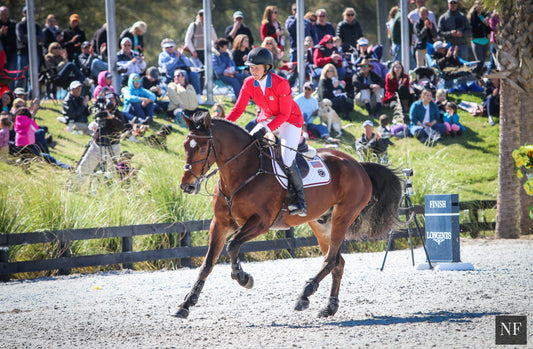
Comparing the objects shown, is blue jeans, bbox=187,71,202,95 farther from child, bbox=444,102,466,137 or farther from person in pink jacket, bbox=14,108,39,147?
child, bbox=444,102,466,137

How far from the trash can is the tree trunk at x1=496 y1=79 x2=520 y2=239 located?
3945mm

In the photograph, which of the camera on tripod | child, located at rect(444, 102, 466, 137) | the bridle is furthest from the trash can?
child, located at rect(444, 102, 466, 137)

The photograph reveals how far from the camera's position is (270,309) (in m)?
7.27

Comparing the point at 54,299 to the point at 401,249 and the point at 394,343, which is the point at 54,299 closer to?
Answer: the point at 394,343

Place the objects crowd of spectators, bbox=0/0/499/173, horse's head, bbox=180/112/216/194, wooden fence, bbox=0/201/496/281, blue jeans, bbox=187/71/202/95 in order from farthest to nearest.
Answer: blue jeans, bbox=187/71/202/95, crowd of spectators, bbox=0/0/499/173, wooden fence, bbox=0/201/496/281, horse's head, bbox=180/112/216/194

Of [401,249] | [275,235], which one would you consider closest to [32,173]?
[275,235]

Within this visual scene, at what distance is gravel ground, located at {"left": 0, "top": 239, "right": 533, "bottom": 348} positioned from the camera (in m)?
5.70

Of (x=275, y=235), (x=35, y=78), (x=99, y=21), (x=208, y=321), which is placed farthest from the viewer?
(x=99, y=21)

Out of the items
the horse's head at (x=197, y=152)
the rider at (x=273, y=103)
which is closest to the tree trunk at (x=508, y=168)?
the rider at (x=273, y=103)

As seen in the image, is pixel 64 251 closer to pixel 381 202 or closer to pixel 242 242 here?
pixel 242 242

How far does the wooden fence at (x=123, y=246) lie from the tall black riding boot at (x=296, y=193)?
3429 millimetres

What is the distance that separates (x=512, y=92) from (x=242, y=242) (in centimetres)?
959

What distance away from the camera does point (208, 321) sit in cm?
664

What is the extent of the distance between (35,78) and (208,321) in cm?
1305
